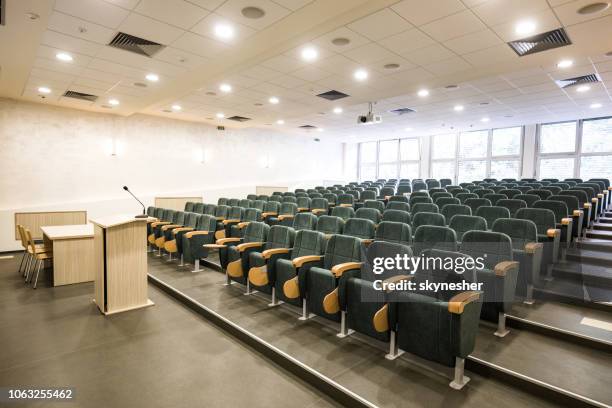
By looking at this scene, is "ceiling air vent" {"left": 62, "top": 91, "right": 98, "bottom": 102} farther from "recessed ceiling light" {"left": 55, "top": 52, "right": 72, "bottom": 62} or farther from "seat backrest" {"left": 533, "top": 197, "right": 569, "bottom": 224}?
"seat backrest" {"left": 533, "top": 197, "right": 569, "bottom": 224}

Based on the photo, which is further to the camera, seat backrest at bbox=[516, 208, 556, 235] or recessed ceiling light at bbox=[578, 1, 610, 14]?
seat backrest at bbox=[516, 208, 556, 235]

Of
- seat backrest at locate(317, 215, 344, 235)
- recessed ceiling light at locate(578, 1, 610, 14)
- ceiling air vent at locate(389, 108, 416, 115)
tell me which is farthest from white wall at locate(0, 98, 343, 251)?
recessed ceiling light at locate(578, 1, 610, 14)

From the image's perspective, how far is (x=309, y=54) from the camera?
4.88 meters

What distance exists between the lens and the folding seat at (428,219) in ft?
14.4

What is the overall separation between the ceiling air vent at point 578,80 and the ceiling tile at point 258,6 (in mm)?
5878

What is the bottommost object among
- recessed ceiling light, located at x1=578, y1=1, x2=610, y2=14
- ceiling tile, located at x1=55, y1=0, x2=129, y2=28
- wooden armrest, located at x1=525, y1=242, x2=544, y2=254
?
wooden armrest, located at x1=525, y1=242, x2=544, y2=254

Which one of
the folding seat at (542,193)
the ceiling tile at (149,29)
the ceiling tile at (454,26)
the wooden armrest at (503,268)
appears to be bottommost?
the wooden armrest at (503,268)

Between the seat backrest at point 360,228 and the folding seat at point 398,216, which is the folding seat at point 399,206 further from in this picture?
the seat backrest at point 360,228

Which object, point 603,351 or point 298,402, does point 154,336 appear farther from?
point 603,351

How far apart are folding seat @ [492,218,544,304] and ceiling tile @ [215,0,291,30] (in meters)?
3.53

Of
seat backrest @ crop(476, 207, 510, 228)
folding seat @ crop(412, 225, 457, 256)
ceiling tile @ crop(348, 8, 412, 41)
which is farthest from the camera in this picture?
seat backrest @ crop(476, 207, 510, 228)

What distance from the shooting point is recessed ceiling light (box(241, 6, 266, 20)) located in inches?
144

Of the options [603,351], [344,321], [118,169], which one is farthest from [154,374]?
[118,169]

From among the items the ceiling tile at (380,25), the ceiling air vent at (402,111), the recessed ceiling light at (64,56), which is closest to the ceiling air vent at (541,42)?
the ceiling tile at (380,25)
